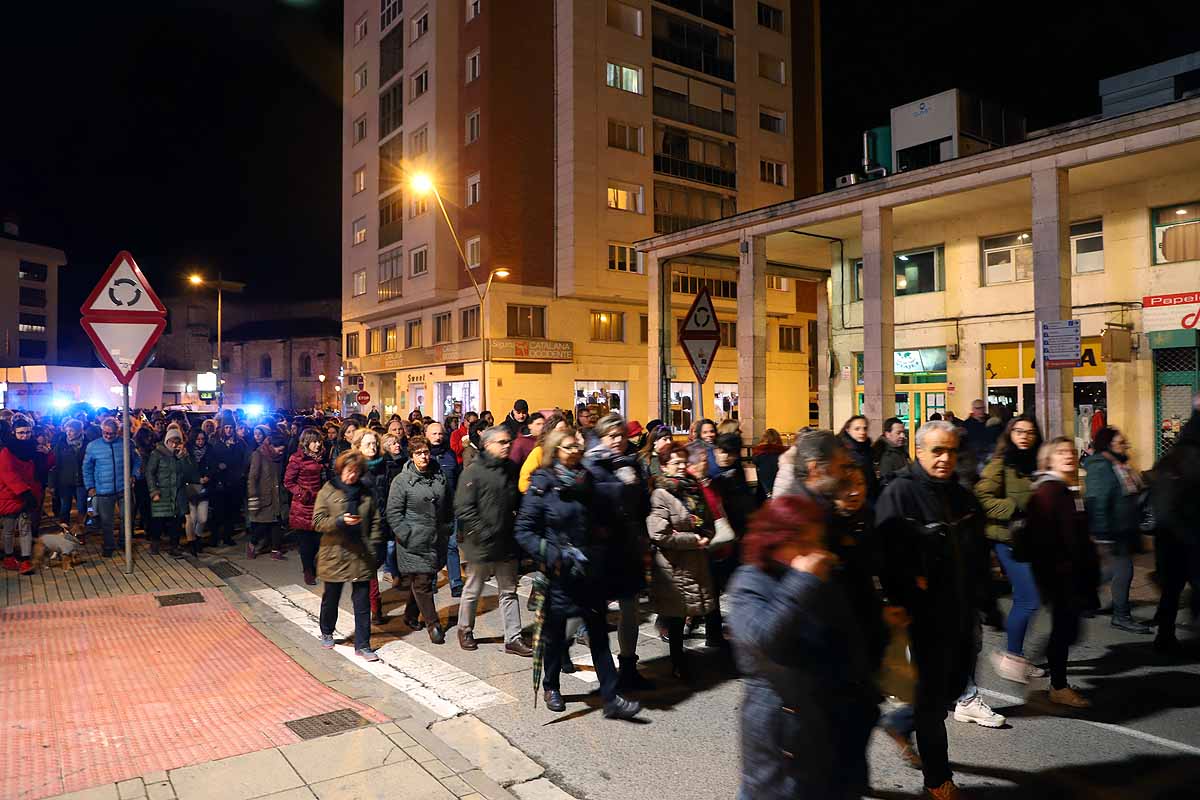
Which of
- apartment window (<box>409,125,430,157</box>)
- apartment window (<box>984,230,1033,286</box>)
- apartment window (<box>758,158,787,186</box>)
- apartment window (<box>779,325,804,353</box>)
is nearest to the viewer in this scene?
apartment window (<box>984,230,1033,286</box>)

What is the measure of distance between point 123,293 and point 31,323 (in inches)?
3608

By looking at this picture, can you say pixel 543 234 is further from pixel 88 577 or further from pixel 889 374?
pixel 88 577

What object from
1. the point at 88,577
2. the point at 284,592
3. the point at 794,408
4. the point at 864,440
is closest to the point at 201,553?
the point at 88,577

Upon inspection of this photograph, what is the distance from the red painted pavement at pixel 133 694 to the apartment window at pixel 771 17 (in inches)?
1626

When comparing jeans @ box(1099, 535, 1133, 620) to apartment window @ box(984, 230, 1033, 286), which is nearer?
jeans @ box(1099, 535, 1133, 620)

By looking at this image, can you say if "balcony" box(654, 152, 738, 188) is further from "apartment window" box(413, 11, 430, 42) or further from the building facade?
the building facade

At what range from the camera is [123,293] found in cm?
934

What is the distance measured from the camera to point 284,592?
9.32m

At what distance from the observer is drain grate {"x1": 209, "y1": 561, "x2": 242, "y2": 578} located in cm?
1032

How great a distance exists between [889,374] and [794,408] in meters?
23.8

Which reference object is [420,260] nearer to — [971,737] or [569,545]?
[569,545]

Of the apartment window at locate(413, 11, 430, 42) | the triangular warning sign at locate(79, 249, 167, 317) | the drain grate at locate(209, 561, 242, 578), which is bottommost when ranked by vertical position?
the drain grate at locate(209, 561, 242, 578)

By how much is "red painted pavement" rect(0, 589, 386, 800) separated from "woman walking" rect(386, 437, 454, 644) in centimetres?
124

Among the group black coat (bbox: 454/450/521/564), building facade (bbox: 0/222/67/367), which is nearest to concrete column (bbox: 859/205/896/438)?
black coat (bbox: 454/450/521/564)
